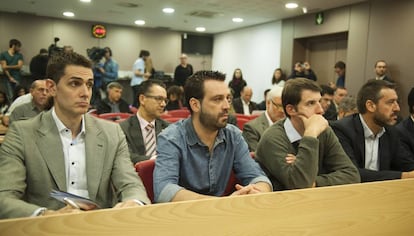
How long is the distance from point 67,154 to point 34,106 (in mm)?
2256

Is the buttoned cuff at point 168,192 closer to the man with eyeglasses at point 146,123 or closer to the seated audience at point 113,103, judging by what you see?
the man with eyeglasses at point 146,123

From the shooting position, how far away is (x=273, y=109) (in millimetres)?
3359

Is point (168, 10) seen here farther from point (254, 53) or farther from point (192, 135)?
point (192, 135)

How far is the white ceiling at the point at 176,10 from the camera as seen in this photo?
8.42 m

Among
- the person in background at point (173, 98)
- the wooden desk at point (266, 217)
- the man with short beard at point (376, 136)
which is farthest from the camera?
the person in background at point (173, 98)

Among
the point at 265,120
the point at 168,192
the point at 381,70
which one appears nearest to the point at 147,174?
the point at 168,192

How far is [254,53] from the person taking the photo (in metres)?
11.6

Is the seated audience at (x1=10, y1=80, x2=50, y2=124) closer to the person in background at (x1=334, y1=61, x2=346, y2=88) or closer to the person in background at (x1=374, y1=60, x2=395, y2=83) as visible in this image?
the person in background at (x1=374, y1=60, x2=395, y2=83)

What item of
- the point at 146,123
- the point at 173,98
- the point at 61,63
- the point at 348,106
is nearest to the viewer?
the point at 61,63

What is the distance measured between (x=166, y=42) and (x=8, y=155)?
12.2m

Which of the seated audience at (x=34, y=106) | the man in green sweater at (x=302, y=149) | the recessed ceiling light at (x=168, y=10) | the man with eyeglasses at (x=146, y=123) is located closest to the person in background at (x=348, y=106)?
the man in green sweater at (x=302, y=149)

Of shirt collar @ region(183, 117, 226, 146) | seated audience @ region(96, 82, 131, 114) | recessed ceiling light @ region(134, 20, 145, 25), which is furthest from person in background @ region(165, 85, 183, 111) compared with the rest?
recessed ceiling light @ region(134, 20, 145, 25)

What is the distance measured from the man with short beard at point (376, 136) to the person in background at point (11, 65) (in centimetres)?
937

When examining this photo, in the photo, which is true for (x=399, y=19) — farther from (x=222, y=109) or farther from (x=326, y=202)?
(x=326, y=202)
